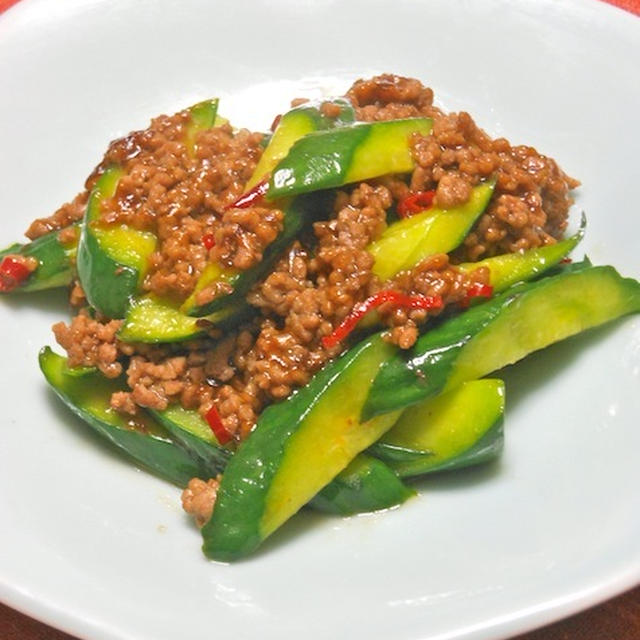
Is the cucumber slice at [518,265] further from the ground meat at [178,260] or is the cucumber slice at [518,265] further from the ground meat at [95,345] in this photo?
the ground meat at [95,345]

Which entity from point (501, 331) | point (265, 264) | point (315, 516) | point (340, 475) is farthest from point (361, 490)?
point (265, 264)

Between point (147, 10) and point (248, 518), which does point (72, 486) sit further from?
point (147, 10)

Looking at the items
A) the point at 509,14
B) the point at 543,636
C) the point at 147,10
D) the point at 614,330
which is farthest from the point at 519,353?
the point at 147,10

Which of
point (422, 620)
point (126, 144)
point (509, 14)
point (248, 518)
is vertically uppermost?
point (509, 14)

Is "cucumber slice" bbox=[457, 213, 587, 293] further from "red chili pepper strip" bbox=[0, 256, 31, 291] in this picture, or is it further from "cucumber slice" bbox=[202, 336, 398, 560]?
"red chili pepper strip" bbox=[0, 256, 31, 291]

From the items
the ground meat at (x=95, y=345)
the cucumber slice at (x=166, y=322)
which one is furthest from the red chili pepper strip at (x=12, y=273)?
the cucumber slice at (x=166, y=322)

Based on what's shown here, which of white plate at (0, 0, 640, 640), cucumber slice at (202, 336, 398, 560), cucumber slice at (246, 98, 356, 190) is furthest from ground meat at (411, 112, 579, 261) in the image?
cucumber slice at (202, 336, 398, 560)
